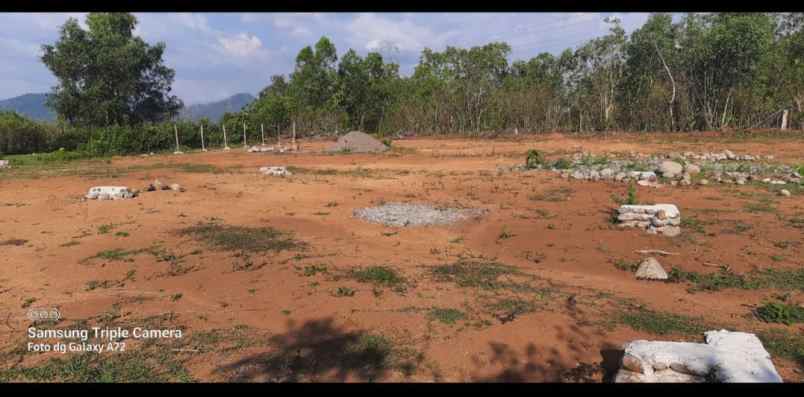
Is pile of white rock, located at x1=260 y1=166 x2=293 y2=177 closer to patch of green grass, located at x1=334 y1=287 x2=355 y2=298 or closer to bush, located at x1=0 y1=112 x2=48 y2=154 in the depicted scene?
patch of green grass, located at x1=334 y1=287 x2=355 y2=298

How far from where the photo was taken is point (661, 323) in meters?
4.43

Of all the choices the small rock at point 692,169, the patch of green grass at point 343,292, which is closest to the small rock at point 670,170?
the small rock at point 692,169

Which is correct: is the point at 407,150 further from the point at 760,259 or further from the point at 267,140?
the point at 760,259

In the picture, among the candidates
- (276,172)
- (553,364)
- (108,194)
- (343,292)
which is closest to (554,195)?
(343,292)

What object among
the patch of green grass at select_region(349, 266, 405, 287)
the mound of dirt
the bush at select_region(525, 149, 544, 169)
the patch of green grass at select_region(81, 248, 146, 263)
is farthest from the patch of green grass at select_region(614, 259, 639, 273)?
the mound of dirt

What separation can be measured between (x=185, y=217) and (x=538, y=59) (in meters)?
36.5

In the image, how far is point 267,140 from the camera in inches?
1384

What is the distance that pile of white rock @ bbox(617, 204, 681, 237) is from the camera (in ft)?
25.1

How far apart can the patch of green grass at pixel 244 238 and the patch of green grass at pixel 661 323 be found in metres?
4.68

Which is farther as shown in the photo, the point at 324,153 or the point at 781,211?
the point at 324,153

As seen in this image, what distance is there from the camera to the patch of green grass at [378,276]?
18.6 feet
